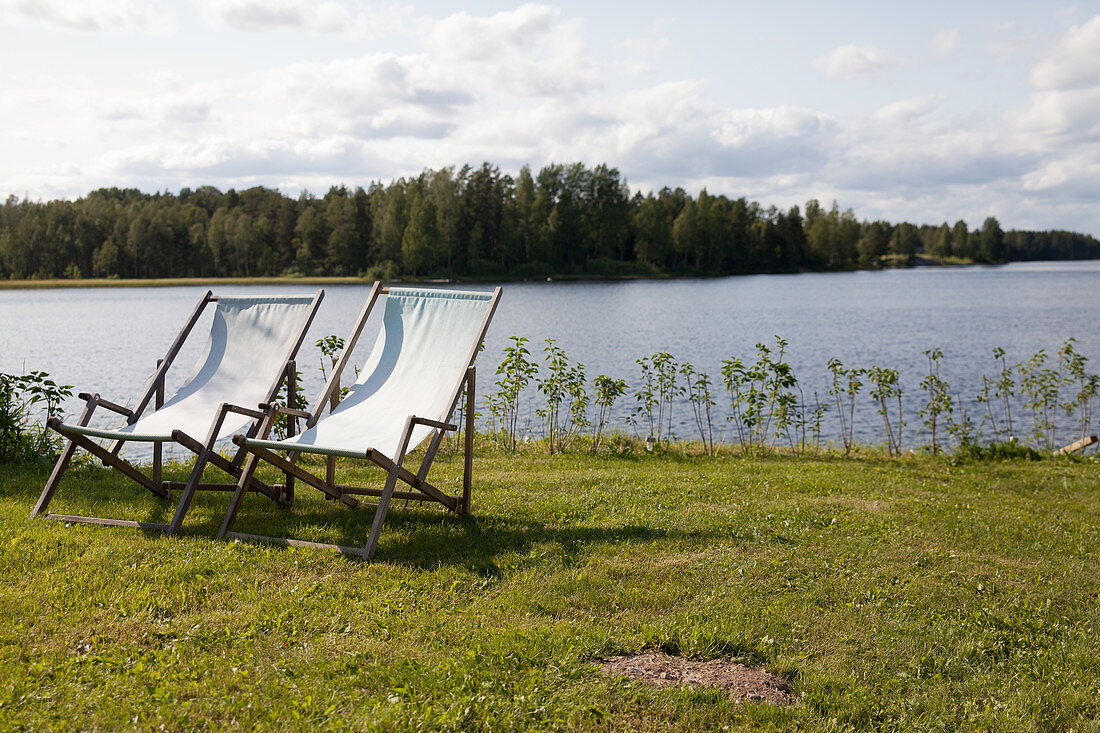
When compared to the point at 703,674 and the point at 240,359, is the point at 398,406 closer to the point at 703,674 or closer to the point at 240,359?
the point at 240,359

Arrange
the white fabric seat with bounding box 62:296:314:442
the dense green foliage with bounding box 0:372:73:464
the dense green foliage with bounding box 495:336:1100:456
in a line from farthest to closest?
the dense green foliage with bounding box 495:336:1100:456
the dense green foliage with bounding box 0:372:73:464
the white fabric seat with bounding box 62:296:314:442

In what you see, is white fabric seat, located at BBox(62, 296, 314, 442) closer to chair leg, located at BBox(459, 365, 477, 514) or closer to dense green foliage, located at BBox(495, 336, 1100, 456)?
chair leg, located at BBox(459, 365, 477, 514)

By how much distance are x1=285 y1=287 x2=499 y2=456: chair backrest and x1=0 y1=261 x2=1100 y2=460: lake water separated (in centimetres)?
527

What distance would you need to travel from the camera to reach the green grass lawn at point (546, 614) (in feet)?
8.68

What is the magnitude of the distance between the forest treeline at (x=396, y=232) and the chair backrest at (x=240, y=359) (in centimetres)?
5117

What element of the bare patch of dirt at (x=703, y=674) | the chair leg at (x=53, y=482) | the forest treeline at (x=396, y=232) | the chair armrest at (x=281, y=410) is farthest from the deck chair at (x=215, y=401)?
the forest treeline at (x=396, y=232)

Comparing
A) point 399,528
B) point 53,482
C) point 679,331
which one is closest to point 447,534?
point 399,528

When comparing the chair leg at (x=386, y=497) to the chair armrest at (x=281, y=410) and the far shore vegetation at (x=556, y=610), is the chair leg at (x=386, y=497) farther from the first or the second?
the chair armrest at (x=281, y=410)

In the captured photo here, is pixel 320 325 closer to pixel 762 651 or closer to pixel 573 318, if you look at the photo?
pixel 573 318

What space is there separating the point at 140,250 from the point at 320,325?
44369 mm

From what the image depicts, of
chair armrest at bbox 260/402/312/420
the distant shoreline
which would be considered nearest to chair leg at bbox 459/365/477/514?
chair armrest at bbox 260/402/312/420

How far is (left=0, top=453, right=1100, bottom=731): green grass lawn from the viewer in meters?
2.64

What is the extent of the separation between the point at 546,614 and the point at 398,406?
1.99 m

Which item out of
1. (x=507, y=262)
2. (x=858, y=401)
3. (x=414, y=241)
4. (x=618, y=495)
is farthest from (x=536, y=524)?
(x=507, y=262)
